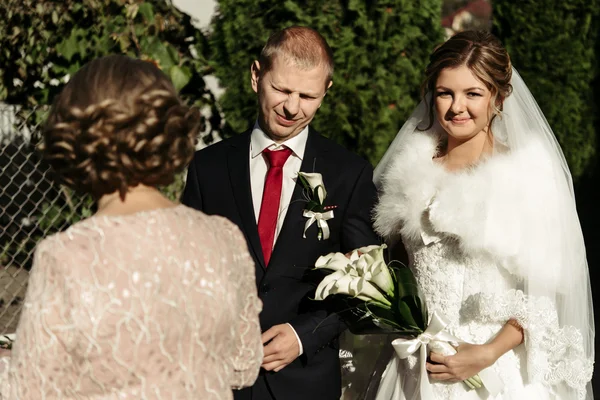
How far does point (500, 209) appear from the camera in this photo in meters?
2.96

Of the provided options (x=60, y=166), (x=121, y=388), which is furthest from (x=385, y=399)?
(x=60, y=166)

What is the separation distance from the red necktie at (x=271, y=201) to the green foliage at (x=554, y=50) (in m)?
5.50

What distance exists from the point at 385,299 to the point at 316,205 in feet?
1.40

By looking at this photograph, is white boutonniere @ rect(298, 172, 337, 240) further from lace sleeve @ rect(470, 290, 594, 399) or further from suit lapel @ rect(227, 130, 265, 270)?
lace sleeve @ rect(470, 290, 594, 399)

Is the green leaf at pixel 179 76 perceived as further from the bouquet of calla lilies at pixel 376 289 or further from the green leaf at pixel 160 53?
the bouquet of calla lilies at pixel 376 289

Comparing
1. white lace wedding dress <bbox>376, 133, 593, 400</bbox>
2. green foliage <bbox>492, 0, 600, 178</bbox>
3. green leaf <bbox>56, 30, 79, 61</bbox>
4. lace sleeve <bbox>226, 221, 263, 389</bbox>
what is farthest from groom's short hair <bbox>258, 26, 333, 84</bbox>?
green foliage <bbox>492, 0, 600, 178</bbox>

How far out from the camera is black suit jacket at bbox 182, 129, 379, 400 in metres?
3.01

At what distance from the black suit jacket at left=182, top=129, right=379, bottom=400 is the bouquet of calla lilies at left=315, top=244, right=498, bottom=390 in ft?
0.49

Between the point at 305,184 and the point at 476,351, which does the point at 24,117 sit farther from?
the point at 476,351

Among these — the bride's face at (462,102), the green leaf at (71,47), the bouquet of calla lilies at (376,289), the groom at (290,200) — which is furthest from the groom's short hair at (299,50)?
the green leaf at (71,47)

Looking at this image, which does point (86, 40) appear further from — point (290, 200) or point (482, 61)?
point (482, 61)

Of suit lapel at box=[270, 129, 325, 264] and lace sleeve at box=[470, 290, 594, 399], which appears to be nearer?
lace sleeve at box=[470, 290, 594, 399]

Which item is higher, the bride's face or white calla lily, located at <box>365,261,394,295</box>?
the bride's face

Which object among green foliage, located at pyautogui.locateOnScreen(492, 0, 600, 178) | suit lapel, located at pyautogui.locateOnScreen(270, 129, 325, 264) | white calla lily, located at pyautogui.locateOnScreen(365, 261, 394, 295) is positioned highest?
suit lapel, located at pyautogui.locateOnScreen(270, 129, 325, 264)
